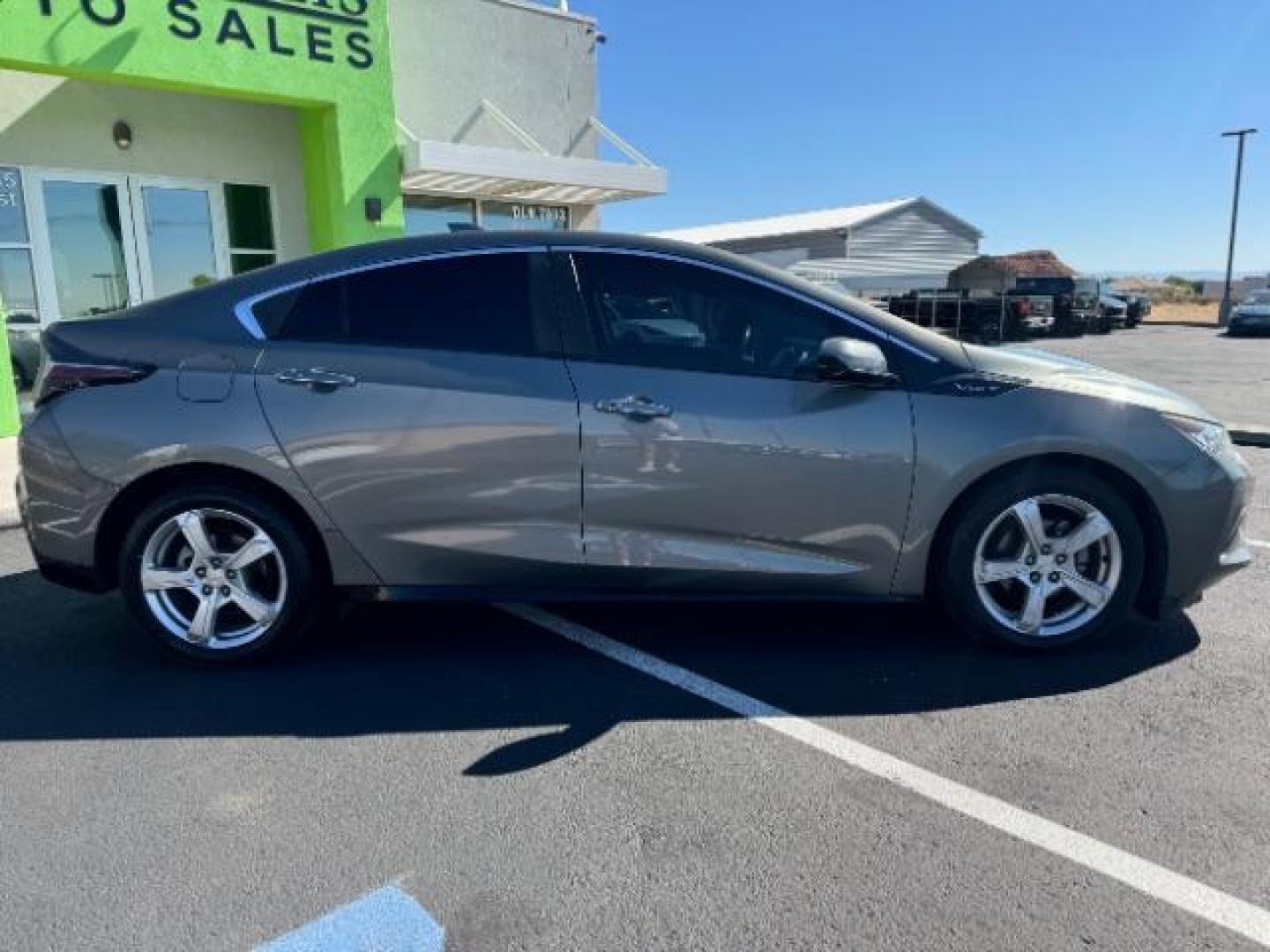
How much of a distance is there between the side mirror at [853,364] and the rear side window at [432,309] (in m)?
0.99

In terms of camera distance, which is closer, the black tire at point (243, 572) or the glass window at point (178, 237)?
the black tire at point (243, 572)

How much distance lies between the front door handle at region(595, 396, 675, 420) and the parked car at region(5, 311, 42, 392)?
793 cm

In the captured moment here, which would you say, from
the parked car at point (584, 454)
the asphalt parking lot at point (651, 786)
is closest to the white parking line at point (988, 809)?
the asphalt parking lot at point (651, 786)

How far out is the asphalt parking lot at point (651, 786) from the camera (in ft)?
7.26

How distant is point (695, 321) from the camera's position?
3.54 meters

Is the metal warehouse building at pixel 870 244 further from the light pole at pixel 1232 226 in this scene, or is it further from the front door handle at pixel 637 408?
the front door handle at pixel 637 408

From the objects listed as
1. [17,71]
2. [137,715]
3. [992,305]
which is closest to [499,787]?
[137,715]

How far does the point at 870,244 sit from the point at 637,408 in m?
38.9

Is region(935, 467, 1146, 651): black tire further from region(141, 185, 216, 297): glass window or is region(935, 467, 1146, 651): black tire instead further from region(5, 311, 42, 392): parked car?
region(5, 311, 42, 392): parked car

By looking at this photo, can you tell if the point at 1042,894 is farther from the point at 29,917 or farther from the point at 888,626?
the point at 29,917

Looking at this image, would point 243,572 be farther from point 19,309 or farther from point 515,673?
point 19,309

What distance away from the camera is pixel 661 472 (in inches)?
134

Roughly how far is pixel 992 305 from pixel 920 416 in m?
23.8

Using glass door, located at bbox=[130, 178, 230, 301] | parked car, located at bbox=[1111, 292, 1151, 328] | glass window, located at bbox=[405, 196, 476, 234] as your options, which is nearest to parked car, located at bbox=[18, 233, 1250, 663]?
glass door, located at bbox=[130, 178, 230, 301]
